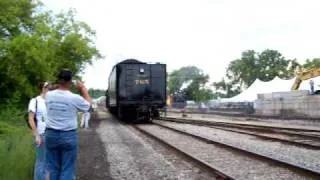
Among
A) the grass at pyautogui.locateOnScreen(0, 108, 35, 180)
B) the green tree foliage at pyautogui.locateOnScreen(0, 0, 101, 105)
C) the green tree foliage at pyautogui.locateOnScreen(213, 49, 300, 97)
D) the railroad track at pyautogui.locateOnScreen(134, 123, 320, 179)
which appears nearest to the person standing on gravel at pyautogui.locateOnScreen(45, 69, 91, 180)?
the grass at pyautogui.locateOnScreen(0, 108, 35, 180)

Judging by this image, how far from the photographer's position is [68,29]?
45.6m

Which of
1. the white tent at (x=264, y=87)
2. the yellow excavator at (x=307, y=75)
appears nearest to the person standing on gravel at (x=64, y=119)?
the yellow excavator at (x=307, y=75)

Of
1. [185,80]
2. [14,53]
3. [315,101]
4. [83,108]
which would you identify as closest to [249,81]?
[185,80]

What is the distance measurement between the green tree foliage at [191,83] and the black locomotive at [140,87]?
8521 cm

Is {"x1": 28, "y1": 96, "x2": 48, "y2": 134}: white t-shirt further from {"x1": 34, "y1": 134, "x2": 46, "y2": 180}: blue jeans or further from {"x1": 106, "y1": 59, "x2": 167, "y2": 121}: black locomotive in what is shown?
{"x1": 106, "y1": 59, "x2": 167, "y2": 121}: black locomotive

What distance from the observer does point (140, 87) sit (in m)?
33.1

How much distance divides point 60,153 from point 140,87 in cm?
2635

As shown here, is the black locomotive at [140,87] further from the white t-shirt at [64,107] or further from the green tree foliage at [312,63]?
the green tree foliage at [312,63]

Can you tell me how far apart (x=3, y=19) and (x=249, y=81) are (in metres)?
105

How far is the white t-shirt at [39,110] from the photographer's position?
26.2ft

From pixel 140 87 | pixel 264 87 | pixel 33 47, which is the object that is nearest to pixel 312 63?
pixel 264 87

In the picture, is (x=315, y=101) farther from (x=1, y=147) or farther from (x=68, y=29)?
(x=1, y=147)

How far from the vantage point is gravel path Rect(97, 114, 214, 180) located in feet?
36.6

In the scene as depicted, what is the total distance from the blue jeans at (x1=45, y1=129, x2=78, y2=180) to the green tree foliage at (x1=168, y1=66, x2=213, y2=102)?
367ft
